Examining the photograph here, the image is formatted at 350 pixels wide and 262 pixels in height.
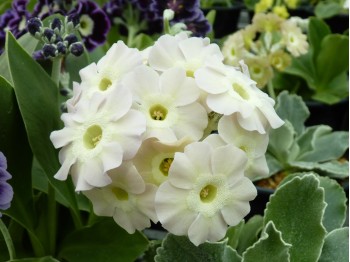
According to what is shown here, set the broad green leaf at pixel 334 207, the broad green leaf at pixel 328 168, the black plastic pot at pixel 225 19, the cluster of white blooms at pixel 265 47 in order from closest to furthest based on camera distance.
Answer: the broad green leaf at pixel 334 207 < the broad green leaf at pixel 328 168 < the cluster of white blooms at pixel 265 47 < the black plastic pot at pixel 225 19

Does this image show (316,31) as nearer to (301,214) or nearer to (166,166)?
(301,214)

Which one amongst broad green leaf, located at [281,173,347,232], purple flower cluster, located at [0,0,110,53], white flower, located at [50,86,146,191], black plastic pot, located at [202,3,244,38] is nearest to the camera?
white flower, located at [50,86,146,191]

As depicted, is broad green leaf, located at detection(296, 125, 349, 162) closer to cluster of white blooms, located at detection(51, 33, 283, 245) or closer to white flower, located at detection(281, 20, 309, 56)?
white flower, located at detection(281, 20, 309, 56)

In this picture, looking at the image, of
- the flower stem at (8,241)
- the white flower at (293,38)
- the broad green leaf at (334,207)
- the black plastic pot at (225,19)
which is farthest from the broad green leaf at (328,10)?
the flower stem at (8,241)

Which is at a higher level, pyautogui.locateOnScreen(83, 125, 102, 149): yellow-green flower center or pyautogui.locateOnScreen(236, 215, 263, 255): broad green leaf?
pyautogui.locateOnScreen(83, 125, 102, 149): yellow-green flower center

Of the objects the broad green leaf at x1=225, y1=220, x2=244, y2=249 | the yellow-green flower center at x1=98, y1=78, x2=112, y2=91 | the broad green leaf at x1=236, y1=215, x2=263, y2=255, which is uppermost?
the yellow-green flower center at x1=98, y1=78, x2=112, y2=91

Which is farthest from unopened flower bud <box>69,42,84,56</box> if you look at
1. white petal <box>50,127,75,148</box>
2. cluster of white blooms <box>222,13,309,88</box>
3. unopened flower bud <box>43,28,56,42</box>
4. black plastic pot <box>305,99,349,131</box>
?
black plastic pot <box>305,99,349,131</box>

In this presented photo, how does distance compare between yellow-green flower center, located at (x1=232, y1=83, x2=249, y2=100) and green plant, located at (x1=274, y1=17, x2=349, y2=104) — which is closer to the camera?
yellow-green flower center, located at (x1=232, y1=83, x2=249, y2=100)

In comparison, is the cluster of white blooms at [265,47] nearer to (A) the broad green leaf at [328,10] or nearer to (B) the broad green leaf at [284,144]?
(B) the broad green leaf at [284,144]
